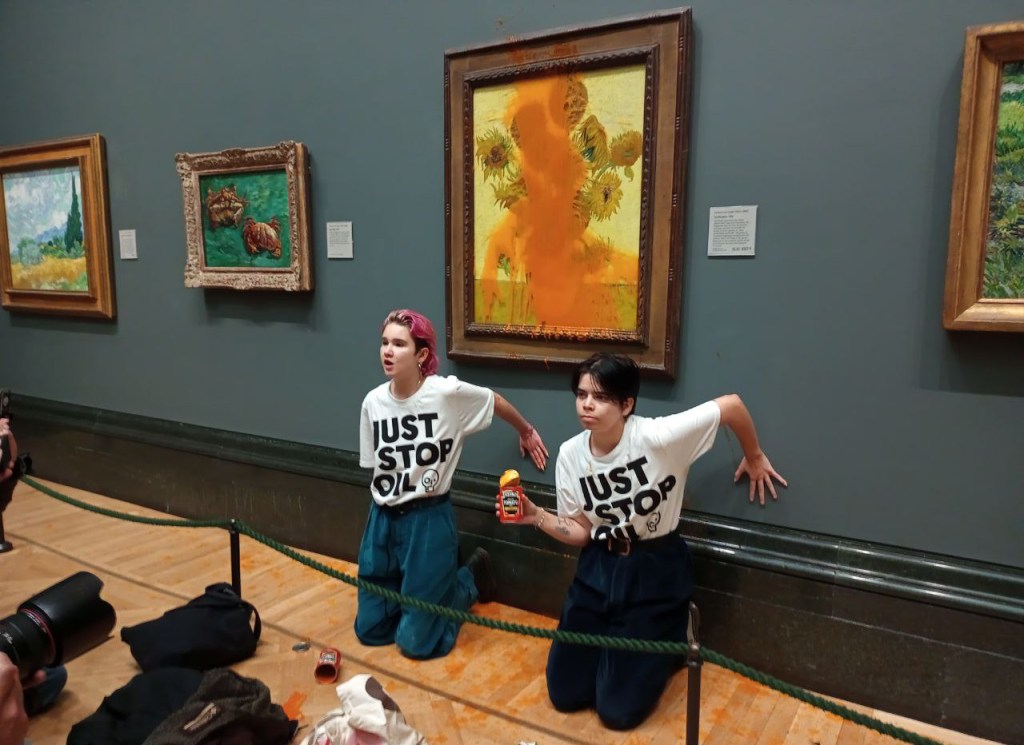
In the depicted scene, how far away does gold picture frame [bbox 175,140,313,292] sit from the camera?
3.88 metres

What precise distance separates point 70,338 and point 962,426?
561cm

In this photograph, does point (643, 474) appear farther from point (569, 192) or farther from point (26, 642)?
point (26, 642)

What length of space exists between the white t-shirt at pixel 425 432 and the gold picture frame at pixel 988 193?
1785mm

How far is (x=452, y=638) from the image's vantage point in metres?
3.09

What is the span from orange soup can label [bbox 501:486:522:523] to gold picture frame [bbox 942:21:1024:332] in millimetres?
1527

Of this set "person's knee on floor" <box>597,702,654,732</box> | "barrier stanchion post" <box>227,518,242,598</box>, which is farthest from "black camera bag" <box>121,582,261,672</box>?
"person's knee on floor" <box>597,702,654,732</box>

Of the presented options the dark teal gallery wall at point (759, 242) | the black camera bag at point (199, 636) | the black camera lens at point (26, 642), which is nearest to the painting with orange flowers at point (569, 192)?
the dark teal gallery wall at point (759, 242)

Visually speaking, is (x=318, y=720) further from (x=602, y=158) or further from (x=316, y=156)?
(x=316, y=156)

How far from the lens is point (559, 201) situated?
121 inches

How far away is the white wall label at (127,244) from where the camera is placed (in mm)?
4816

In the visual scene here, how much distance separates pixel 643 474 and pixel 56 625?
6.70ft

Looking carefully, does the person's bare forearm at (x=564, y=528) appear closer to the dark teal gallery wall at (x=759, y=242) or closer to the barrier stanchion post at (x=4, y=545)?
the dark teal gallery wall at (x=759, y=242)

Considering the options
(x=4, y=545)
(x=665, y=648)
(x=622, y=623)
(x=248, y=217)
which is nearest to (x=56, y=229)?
(x=248, y=217)

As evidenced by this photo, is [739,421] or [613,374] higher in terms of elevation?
[613,374]
